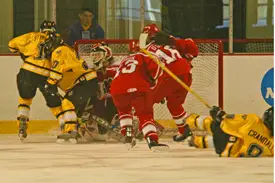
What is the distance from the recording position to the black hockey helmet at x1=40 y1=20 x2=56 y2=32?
738 cm

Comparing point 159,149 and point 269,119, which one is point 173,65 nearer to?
point 159,149

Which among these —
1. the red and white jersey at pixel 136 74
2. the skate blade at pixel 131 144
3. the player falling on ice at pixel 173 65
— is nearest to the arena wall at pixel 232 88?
the player falling on ice at pixel 173 65

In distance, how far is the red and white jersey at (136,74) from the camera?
20.3 ft

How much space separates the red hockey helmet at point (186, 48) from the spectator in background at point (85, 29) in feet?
4.11

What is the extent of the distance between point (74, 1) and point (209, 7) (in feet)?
3.74

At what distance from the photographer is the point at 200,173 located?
4.70 metres

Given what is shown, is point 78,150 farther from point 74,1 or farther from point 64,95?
point 74,1

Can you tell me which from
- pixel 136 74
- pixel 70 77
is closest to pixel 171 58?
pixel 136 74

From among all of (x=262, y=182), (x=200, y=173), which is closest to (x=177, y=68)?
(x=200, y=173)

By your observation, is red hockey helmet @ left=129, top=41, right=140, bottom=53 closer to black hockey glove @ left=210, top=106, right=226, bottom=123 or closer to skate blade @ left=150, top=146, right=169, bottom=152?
skate blade @ left=150, top=146, right=169, bottom=152

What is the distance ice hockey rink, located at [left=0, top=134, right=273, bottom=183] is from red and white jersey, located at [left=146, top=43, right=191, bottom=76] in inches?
21.4

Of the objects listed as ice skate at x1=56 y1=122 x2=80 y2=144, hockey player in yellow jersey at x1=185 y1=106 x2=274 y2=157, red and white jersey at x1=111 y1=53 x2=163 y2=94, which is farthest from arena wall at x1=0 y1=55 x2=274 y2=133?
hockey player in yellow jersey at x1=185 y1=106 x2=274 y2=157

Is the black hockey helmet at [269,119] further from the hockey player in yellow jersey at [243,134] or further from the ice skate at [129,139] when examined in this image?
the ice skate at [129,139]

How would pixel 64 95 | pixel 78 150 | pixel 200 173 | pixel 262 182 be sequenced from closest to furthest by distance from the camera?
pixel 262 182
pixel 200 173
pixel 78 150
pixel 64 95
